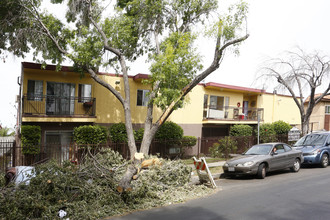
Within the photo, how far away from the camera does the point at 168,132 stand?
1761 cm

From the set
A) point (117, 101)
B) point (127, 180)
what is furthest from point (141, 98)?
point (127, 180)

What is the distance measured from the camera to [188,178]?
373 inches

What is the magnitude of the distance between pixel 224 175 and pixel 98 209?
272 inches

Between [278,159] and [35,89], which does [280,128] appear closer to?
[278,159]

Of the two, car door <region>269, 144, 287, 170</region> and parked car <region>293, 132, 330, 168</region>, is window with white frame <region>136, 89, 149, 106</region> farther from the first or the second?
parked car <region>293, 132, 330, 168</region>

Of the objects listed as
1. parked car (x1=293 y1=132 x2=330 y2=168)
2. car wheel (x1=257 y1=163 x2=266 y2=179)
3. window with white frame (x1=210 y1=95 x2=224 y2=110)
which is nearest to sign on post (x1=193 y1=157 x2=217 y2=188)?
car wheel (x1=257 y1=163 x2=266 y2=179)

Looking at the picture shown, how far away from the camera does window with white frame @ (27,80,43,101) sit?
49.8ft

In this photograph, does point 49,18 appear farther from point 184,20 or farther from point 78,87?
point 184,20

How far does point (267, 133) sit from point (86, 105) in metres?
15.1

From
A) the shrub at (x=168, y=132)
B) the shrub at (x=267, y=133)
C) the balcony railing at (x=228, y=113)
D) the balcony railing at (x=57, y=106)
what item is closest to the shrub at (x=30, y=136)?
the balcony railing at (x=57, y=106)

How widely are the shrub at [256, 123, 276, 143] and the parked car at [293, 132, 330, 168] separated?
6.48 meters

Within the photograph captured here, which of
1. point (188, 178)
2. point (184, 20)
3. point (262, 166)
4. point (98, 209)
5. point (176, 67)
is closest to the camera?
point (98, 209)

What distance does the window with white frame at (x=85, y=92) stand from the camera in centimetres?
1669

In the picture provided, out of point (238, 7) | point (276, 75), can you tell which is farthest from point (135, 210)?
point (276, 75)
